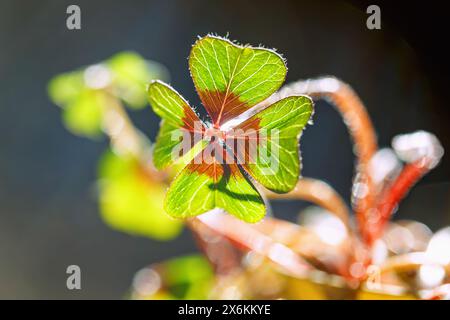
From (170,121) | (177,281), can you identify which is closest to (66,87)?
(177,281)

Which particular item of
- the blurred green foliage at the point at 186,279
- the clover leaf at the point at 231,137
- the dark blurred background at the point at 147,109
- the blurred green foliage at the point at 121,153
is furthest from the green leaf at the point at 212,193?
the dark blurred background at the point at 147,109

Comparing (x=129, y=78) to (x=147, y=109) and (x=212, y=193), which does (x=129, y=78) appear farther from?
(x=147, y=109)

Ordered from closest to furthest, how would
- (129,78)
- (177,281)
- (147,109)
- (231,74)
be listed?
1. (231,74)
2. (177,281)
3. (129,78)
4. (147,109)

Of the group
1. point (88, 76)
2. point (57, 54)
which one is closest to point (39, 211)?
point (57, 54)

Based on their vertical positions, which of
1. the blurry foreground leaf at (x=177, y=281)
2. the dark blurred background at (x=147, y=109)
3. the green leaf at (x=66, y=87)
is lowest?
the blurry foreground leaf at (x=177, y=281)

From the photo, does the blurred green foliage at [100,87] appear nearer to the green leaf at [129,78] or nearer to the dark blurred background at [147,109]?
the green leaf at [129,78]

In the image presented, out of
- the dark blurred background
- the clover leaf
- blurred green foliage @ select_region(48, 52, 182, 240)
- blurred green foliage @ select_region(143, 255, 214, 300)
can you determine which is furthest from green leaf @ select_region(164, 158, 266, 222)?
the dark blurred background
